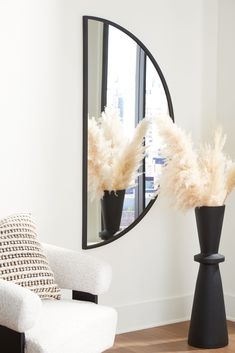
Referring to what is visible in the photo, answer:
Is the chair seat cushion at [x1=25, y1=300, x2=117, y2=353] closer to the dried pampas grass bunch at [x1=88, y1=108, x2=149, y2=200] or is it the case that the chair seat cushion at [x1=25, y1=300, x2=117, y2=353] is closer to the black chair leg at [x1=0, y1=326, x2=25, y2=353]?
the black chair leg at [x1=0, y1=326, x2=25, y2=353]

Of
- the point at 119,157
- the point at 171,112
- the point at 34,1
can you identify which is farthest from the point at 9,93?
the point at 171,112

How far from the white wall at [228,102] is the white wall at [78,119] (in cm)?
5

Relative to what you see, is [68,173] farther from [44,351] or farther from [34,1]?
[44,351]

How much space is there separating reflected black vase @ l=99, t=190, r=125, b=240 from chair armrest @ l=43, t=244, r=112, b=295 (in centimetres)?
76

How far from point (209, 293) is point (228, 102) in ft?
4.08

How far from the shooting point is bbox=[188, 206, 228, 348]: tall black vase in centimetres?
359

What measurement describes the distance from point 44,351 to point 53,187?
1.31 m

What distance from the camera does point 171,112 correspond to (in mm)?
4031

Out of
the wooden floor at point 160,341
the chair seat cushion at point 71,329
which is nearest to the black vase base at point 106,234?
the wooden floor at point 160,341

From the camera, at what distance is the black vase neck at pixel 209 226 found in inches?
142

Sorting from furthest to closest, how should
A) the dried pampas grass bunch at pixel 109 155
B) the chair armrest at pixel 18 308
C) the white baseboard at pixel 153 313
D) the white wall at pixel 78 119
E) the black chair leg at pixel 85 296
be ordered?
the white baseboard at pixel 153 313, the dried pampas grass bunch at pixel 109 155, the white wall at pixel 78 119, the black chair leg at pixel 85 296, the chair armrest at pixel 18 308

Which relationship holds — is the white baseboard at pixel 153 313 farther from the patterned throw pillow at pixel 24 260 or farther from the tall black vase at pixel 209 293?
the patterned throw pillow at pixel 24 260

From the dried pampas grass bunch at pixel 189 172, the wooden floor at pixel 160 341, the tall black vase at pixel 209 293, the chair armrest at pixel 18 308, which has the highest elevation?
the dried pampas grass bunch at pixel 189 172

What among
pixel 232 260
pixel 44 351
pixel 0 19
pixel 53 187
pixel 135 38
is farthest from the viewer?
pixel 232 260
